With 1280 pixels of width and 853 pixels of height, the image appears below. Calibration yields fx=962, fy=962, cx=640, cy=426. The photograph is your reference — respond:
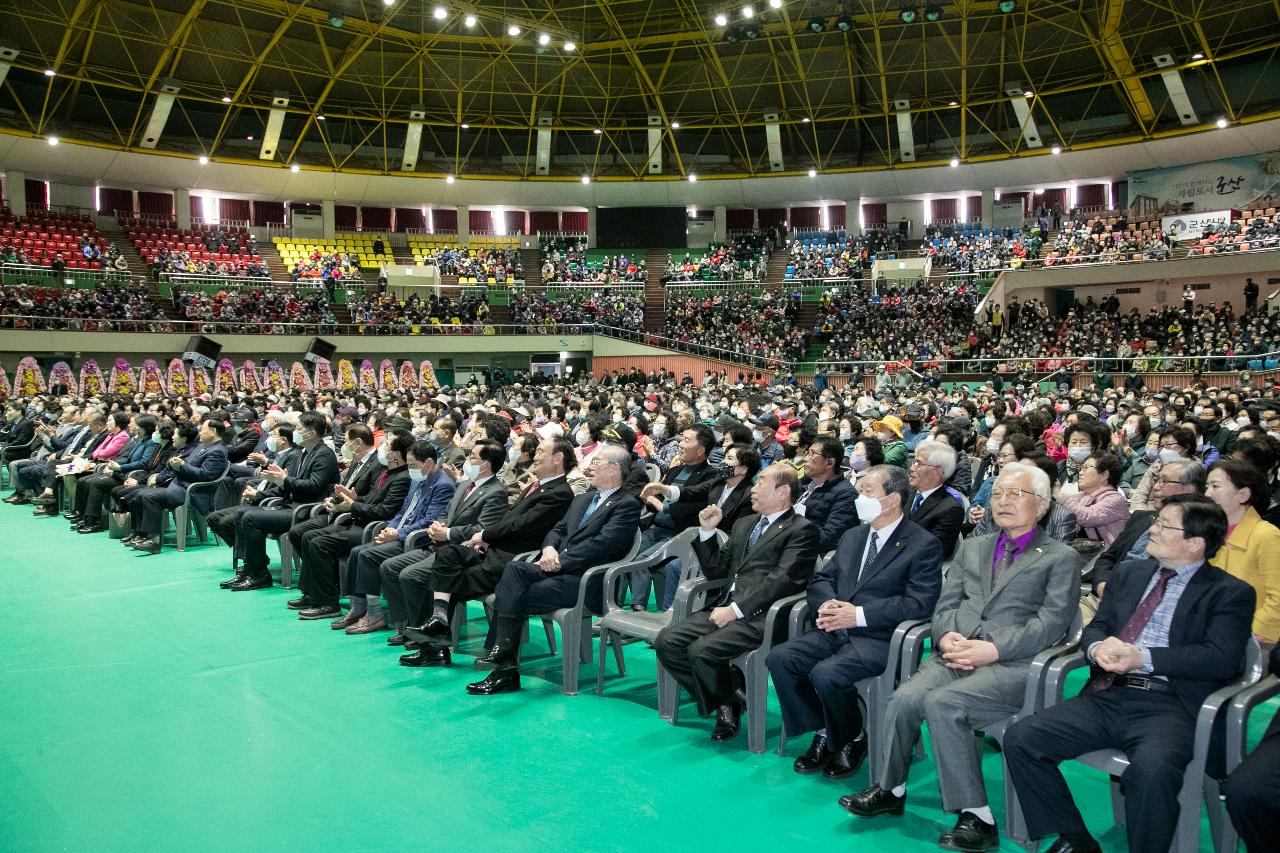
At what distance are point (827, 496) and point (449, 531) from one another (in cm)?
264

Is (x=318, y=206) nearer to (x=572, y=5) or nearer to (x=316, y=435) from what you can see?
(x=572, y=5)

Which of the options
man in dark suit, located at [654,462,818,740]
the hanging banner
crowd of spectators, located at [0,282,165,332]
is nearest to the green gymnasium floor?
man in dark suit, located at [654,462,818,740]

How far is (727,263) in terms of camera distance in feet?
129

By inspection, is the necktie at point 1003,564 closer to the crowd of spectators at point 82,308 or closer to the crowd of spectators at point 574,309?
the crowd of spectators at point 82,308

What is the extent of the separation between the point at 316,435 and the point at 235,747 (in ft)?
14.3

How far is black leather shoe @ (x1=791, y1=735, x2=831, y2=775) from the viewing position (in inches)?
185

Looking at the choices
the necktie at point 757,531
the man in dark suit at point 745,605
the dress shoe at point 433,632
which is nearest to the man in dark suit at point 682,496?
the necktie at point 757,531

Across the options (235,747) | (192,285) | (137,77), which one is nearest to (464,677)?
(235,747)

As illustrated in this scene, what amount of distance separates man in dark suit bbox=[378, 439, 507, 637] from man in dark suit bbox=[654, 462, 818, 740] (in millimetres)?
2065

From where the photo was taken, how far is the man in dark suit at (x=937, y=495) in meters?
5.66

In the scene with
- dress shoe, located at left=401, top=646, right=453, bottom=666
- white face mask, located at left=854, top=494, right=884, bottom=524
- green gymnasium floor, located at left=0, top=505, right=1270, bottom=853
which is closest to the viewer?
green gymnasium floor, located at left=0, top=505, right=1270, bottom=853

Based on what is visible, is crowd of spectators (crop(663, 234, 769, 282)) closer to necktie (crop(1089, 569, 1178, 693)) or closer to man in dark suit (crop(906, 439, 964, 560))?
man in dark suit (crop(906, 439, 964, 560))

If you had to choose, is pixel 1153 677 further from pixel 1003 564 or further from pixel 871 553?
pixel 871 553

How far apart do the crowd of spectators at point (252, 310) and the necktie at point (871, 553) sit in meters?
29.7
